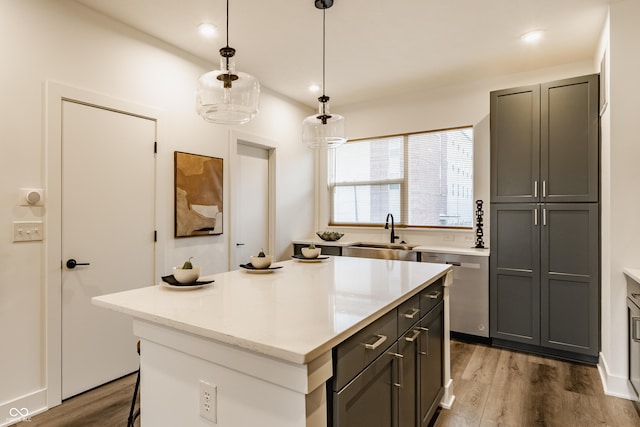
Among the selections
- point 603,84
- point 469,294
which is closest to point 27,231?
point 469,294

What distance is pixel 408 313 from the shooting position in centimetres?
176

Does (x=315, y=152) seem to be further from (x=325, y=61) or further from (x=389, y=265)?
(x=389, y=265)

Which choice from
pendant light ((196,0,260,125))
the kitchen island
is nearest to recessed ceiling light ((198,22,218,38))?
pendant light ((196,0,260,125))

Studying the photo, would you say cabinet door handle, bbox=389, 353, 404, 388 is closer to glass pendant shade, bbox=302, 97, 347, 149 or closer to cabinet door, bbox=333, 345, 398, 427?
cabinet door, bbox=333, 345, 398, 427

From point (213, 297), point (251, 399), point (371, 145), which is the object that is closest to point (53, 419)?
point (213, 297)

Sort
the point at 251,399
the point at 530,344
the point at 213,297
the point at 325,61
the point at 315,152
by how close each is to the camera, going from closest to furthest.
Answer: the point at 251,399, the point at 213,297, the point at 530,344, the point at 325,61, the point at 315,152

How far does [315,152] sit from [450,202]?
6.97ft

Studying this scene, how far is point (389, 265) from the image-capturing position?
101 inches

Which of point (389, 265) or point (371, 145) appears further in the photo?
point (371, 145)

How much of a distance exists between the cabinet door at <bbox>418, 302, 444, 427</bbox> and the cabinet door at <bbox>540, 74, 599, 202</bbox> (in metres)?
1.83

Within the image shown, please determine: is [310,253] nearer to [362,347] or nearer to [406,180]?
[362,347]

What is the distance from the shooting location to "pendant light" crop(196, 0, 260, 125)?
6.29 ft

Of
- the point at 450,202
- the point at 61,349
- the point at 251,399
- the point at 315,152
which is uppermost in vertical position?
the point at 315,152

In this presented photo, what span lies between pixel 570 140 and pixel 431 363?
2.46 meters
